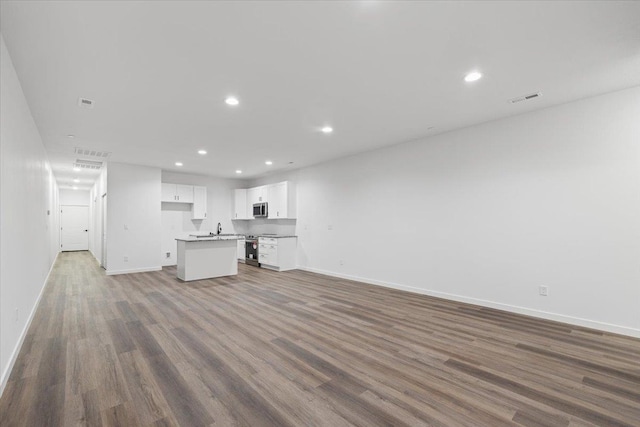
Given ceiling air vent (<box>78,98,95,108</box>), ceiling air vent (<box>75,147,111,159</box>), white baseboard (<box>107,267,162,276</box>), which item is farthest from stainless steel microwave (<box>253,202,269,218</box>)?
ceiling air vent (<box>78,98,95,108</box>)

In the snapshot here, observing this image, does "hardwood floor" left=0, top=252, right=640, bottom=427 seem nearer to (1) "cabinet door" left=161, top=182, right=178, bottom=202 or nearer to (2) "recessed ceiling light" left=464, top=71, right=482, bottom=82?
(2) "recessed ceiling light" left=464, top=71, right=482, bottom=82

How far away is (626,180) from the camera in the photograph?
321cm

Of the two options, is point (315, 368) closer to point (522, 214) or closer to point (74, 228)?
point (522, 214)

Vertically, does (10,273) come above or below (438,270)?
above

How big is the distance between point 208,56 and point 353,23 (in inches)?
51.7

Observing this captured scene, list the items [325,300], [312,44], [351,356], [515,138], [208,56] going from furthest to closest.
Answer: [325,300] < [515,138] < [351,356] < [208,56] < [312,44]

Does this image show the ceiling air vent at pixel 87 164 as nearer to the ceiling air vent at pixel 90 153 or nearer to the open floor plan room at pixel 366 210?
the ceiling air vent at pixel 90 153

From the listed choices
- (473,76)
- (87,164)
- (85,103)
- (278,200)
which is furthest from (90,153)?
(473,76)

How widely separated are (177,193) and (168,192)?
0.24 m

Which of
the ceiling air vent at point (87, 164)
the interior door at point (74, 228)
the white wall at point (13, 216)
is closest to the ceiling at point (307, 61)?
the white wall at point (13, 216)

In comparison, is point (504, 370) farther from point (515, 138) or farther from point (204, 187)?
point (204, 187)

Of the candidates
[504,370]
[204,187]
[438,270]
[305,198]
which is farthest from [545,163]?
[204,187]

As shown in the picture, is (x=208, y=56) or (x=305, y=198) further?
(x=305, y=198)

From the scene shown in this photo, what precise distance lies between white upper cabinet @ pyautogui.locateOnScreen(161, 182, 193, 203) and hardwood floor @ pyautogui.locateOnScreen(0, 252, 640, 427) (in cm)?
416
